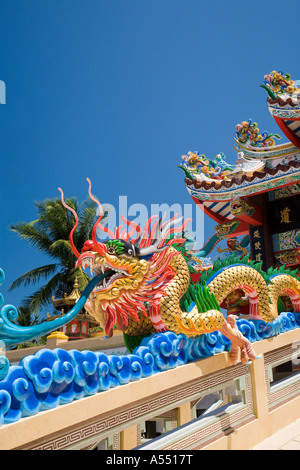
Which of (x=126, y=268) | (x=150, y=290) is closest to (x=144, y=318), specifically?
(x=150, y=290)

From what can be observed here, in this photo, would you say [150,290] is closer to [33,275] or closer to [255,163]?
[255,163]

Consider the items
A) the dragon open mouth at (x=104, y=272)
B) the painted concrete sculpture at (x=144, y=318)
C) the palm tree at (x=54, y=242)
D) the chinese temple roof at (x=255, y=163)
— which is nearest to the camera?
the painted concrete sculpture at (x=144, y=318)

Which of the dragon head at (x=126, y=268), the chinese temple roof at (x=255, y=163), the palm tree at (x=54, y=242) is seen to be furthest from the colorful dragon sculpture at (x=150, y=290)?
the palm tree at (x=54, y=242)

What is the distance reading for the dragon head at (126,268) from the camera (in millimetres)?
4371

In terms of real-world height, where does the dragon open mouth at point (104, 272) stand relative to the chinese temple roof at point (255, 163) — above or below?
below

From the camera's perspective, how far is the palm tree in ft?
57.1

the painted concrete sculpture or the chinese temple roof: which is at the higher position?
the chinese temple roof

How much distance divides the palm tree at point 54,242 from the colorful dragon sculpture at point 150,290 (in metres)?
12.1

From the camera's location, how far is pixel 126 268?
4.46 metres

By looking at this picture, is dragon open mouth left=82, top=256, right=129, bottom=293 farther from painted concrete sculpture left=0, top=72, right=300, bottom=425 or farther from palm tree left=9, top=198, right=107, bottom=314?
palm tree left=9, top=198, right=107, bottom=314

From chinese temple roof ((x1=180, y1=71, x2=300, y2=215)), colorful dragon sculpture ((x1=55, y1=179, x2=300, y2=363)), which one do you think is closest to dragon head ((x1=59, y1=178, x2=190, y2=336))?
colorful dragon sculpture ((x1=55, y1=179, x2=300, y2=363))

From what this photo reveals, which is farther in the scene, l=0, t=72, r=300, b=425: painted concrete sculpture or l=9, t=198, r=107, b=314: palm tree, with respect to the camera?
l=9, t=198, r=107, b=314: palm tree

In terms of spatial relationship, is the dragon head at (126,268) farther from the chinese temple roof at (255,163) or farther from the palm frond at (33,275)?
the palm frond at (33,275)
